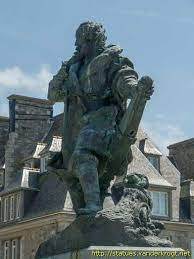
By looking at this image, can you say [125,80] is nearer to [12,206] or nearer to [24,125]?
[12,206]

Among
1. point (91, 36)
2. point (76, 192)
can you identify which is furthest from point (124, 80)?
point (76, 192)

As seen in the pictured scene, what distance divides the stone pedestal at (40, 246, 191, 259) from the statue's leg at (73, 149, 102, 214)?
23.9 inches

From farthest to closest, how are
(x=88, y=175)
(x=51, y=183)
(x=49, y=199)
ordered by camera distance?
(x=51, y=183)
(x=49, y=199)
(x=88, y=175)

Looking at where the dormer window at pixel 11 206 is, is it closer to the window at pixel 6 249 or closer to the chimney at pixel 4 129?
the window at pixel 6 249

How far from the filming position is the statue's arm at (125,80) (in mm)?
8250

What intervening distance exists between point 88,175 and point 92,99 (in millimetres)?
962

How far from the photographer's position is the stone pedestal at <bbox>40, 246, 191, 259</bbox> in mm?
7438

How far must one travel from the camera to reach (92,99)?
8.65 metres

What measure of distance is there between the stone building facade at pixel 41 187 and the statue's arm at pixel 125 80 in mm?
28499

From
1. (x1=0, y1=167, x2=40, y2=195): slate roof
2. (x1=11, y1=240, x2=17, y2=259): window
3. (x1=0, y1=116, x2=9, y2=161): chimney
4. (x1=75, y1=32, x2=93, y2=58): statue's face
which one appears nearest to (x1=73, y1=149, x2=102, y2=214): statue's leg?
(x1=75, y1=32, x2=93, y2=58): statue's face

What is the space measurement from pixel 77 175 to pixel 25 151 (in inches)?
1607

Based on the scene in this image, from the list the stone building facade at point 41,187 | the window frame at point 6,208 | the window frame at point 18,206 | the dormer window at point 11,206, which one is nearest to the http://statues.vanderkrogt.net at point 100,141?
the stone building facade at point 41,187

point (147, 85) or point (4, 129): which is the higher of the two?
point (4, 129)

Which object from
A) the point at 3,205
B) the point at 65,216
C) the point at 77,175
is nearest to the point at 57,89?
the point at 77,175
